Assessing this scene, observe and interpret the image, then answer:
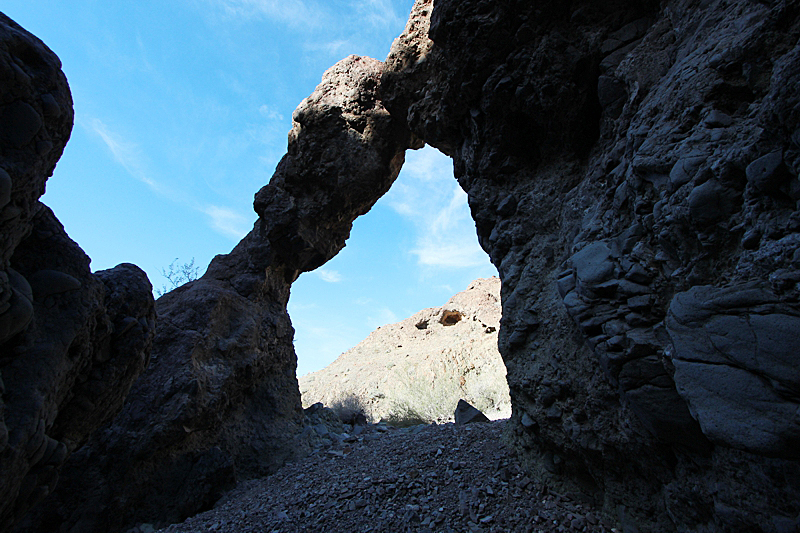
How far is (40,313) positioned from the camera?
3.04 metres

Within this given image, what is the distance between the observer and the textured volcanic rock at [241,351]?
5992 mm

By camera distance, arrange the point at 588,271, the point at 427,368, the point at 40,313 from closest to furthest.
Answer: the point at 40,313, the point at 588,271, the point at 427,368

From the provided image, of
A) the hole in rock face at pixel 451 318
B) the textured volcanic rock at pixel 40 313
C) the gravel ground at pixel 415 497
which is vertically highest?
the hole in rock face at pixel 451 318

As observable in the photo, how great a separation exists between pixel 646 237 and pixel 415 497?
3.88 m

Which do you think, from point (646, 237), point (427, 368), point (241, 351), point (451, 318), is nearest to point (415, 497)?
point (646, 237)

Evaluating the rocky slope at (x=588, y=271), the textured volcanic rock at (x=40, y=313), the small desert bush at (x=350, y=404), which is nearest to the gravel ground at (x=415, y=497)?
the rocky slope at (x=588, y=271)

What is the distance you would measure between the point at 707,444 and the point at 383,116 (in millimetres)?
7788

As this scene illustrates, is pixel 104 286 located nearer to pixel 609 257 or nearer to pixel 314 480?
pixel 314 480

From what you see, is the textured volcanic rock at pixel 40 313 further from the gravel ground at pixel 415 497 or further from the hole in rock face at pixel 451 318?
the hole in rock face at pixel 451 318

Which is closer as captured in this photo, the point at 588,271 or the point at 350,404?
the point at 588,271

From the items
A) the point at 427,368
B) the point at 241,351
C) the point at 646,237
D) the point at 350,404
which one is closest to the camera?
the point at 646,237

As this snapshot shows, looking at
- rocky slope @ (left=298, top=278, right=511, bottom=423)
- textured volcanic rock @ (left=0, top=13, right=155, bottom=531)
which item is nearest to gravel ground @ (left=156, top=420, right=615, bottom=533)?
textured volcanic rock @ (left=0, top=13, right=155, bottom=531)

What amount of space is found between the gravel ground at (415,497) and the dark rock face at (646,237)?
49 cm

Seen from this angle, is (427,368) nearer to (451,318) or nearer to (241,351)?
(451,318)
